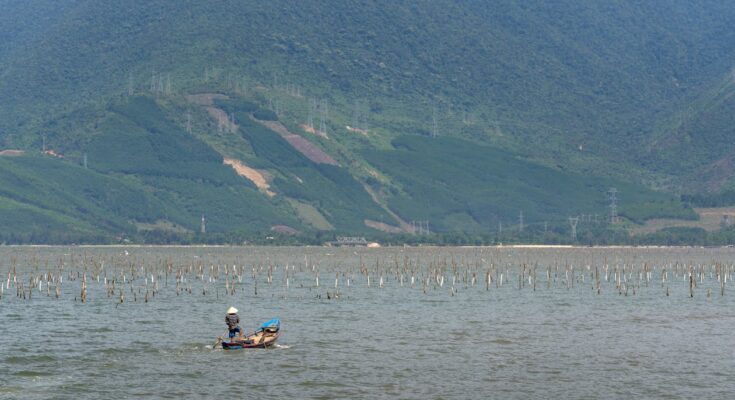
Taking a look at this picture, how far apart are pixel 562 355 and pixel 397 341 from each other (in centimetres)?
1249

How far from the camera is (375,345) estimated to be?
9325cm

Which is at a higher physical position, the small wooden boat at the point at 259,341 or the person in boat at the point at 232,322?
the person in boat at the point at 232,322

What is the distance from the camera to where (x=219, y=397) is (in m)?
71.2

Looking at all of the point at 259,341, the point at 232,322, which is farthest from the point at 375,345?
the point at 232,322

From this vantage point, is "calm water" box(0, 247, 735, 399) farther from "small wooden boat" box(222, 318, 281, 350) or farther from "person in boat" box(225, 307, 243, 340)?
"person in boat" box(225, 307, 243, 340)

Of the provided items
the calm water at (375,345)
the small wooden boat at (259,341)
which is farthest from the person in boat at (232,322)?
the calm water at (375,345)

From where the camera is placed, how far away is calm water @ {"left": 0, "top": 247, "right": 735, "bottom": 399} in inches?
2948

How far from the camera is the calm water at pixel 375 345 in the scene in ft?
246

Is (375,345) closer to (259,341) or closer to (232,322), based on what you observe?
(259,341)

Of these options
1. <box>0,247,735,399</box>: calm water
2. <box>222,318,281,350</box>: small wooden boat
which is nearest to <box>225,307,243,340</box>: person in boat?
<box>222,318,281,350</box>: small wooden boat

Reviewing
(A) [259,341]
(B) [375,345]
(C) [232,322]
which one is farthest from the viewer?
(B) [375,345]

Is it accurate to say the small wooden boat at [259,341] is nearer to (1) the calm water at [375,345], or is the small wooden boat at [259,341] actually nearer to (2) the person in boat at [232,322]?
(2) the person in boat at [232,322]

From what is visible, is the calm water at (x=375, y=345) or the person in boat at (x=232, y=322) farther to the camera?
the person in boat at (x=232, y=322)

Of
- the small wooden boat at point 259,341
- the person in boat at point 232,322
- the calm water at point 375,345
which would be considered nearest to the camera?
the calm water at point 375,345
